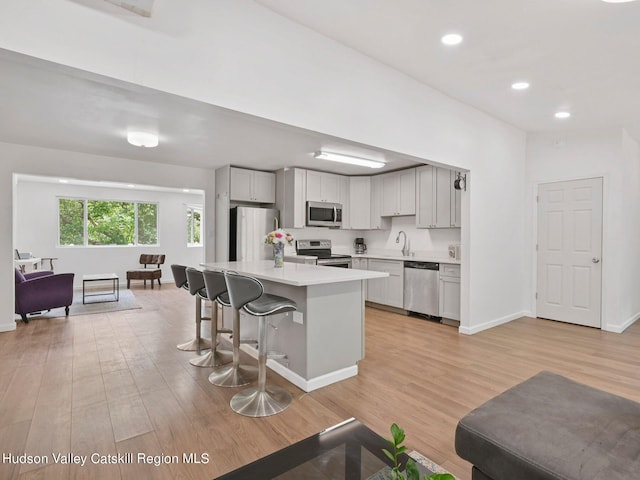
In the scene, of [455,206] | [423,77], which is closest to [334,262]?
[455,206]

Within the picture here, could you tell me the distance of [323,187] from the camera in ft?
20.5

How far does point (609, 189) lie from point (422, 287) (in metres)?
2.82

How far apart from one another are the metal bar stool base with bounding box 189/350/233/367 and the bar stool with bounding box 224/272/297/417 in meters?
Result: 0.73

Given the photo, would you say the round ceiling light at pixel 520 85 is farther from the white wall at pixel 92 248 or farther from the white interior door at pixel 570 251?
the white wall at pixel 92 248

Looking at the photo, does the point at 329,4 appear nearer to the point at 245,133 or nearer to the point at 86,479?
the point at 245,133

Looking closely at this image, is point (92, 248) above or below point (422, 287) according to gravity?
above

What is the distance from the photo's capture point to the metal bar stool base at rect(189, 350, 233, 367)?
3260mm

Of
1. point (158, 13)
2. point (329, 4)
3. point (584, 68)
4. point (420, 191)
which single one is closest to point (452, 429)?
point (329, 4)

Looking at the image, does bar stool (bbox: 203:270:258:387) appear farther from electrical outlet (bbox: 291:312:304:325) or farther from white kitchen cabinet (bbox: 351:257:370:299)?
white kitchen cabinet (bbox: 351:257:370:299)

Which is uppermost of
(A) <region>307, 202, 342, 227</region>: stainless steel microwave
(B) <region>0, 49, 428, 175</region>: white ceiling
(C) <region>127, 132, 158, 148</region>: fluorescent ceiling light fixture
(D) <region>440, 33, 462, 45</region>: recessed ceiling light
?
(D) <region>440, 33, 462, 45</region>: recessed ceiling light

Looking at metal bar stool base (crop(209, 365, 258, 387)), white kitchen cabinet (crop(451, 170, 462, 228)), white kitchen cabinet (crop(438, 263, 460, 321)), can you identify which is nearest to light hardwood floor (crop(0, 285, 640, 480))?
metal bar stool base (crop(209, 365, 258, 387))

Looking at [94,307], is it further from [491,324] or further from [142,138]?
[491,324]

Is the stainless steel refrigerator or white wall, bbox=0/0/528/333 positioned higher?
white wall, bbox=0/0/528/333

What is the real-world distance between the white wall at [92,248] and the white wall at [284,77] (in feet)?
25.0
